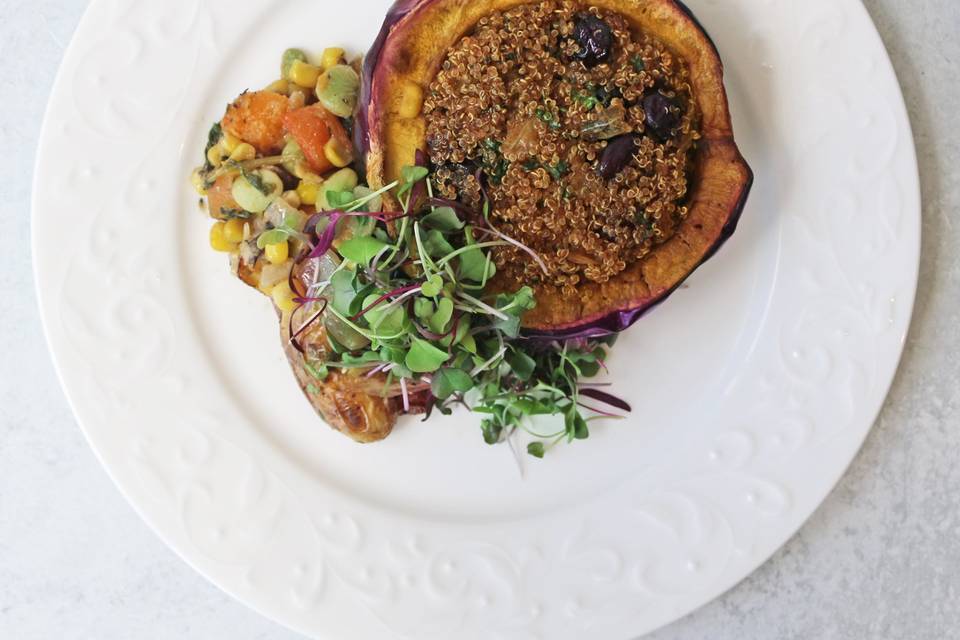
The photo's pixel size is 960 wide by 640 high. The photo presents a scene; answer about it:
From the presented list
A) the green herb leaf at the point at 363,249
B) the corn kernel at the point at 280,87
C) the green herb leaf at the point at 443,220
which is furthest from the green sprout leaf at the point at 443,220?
the corn kernel at the point at 280,87

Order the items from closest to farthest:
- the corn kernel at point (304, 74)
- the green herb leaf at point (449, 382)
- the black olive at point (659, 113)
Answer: the black olive at point (659, 113) < the green herb leaf at point (449, 382) < the corn kernel at point (304, 74)

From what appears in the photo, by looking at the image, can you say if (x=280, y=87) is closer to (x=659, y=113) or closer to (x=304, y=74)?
(x=304, y=74)

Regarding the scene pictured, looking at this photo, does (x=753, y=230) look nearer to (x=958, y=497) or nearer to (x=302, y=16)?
(x=958, y=497)

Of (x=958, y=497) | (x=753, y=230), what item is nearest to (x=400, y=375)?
(x=753, y=230)

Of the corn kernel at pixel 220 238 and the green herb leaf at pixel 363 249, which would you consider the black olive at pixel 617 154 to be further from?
the corn kernel at pixel 220 238

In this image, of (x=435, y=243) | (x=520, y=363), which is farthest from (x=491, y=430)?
(x=435, y=243)

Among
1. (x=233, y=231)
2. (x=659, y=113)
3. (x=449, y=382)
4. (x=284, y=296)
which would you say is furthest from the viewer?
(x=233, y=231)
